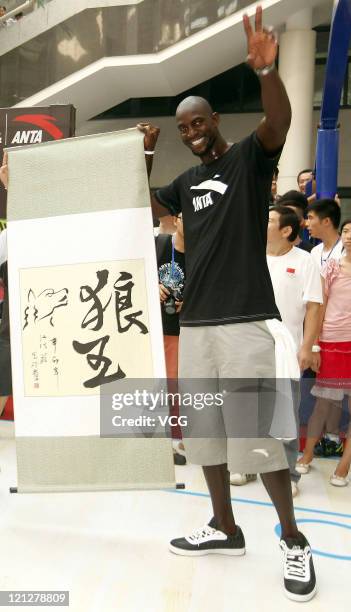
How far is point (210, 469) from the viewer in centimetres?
214

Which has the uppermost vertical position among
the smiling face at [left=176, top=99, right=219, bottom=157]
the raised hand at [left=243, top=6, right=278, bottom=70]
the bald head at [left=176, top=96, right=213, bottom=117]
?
the raised hand at [left=243, top=6, right=278, bottom=70]

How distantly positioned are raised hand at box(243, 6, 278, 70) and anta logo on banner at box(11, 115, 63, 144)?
7.50 ft

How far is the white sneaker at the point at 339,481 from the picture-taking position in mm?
3004

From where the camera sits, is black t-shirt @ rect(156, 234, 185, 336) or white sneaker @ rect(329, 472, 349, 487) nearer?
white sneaker @ rect(329, 472, 349, 487)

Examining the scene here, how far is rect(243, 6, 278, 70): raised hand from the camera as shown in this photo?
68.2 inches

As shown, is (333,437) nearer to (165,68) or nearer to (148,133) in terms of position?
(148,133)

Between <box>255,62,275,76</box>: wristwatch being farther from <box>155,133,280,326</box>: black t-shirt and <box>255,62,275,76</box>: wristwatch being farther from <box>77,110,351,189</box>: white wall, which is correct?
<box>77,110,351,189</box>: white wall

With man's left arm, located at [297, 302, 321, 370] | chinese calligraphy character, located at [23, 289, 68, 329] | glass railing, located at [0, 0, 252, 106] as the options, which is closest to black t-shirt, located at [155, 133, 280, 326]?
chinese calligraphy character, located at [23, 289, 68, 329]

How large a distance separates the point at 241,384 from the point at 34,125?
2622 millimetres

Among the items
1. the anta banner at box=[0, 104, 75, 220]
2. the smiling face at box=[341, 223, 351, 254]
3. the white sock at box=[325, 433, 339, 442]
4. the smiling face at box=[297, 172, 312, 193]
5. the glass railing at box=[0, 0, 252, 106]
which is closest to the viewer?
the smiling face at box=[341, 223, 351, 254]

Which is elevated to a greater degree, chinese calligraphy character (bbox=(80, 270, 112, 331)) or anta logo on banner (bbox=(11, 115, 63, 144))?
anta logo on banner (bbox=(11, 115, 63, 144))

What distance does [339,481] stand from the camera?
9.87 feet

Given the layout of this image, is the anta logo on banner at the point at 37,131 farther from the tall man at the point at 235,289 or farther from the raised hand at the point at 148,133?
the tall man at the point at 235,289

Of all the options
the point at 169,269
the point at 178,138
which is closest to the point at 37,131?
the point at 169,269
